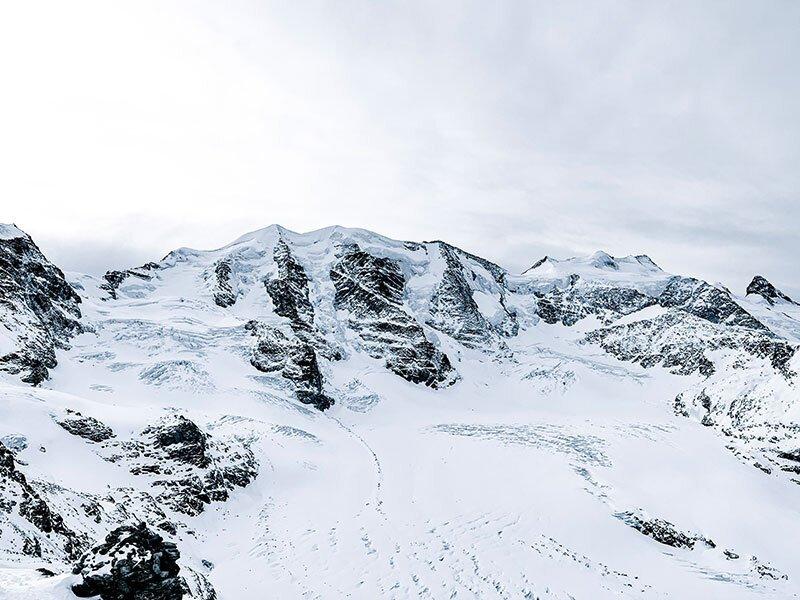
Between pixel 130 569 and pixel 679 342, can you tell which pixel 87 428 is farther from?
pixel 679 342

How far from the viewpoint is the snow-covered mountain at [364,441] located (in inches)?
870

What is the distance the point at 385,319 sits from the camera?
324 feet

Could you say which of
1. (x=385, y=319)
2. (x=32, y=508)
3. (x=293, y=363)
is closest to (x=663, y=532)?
(x=32, y=508)

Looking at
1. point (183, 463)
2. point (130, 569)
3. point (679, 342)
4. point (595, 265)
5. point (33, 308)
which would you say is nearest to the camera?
point (130, 569)

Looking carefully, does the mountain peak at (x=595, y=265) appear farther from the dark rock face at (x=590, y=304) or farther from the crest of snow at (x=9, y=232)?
the crest of snow at (x=9, y=232)

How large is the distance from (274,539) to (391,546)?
7.13m

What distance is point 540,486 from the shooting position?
38125 mm

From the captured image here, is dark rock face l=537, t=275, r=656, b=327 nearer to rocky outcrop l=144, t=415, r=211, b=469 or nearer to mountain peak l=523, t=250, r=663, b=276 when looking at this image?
mountain peak l=523, t=250, r=663, b=276

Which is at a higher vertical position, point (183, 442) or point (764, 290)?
point (764, 290)

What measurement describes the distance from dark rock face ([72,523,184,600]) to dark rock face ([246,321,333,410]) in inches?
2133

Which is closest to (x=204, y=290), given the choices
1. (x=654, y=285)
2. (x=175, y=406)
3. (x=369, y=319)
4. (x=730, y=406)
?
(x=369, y=319)

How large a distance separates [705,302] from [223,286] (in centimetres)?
13424

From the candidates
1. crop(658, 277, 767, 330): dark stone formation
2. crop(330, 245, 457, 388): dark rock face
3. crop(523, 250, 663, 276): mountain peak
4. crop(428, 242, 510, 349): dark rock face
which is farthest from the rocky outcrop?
crop(523, 250, 663, 276): mountain peak

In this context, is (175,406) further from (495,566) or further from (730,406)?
(730,406)
